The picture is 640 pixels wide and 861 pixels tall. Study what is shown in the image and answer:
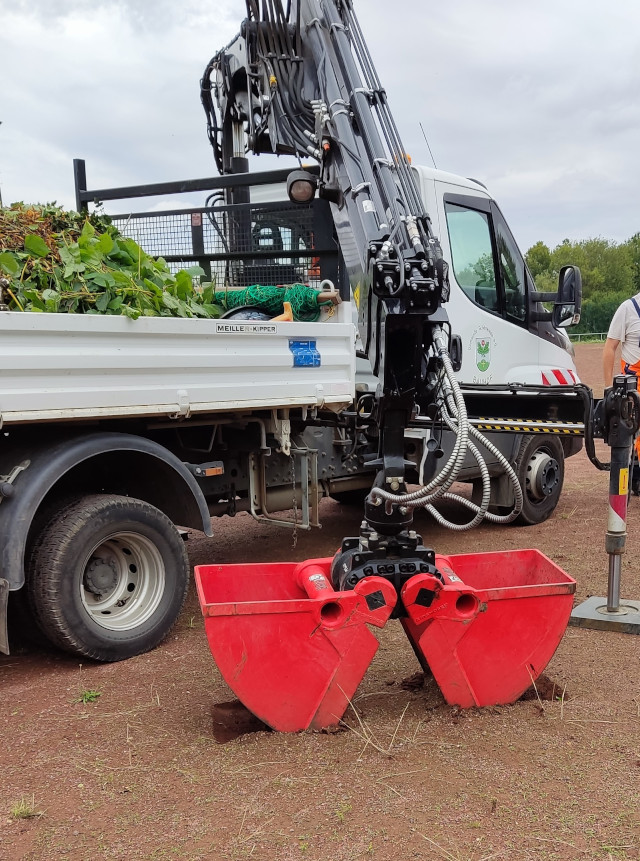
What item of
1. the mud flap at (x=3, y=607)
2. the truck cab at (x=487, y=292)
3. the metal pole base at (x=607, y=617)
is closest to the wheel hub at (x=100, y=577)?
the mud flap at (x=3, y=607)

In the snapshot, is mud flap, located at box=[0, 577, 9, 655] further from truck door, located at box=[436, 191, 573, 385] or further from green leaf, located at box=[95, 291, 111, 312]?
truck door, located at box=[436, 191, 573, 385]

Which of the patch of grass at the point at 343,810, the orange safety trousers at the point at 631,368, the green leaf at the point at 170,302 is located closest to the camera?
the patch of grass at the point at 343,810

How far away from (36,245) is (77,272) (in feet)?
0.85

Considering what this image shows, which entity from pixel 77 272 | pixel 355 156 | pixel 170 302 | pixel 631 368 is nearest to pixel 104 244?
pixel 77 272

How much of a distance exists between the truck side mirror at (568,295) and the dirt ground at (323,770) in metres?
2.83

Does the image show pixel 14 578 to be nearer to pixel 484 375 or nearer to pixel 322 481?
pixel 322 481

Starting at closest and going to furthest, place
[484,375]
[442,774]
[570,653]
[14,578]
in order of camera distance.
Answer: [442,774] → [14,578] → [570,653] → [484,375]

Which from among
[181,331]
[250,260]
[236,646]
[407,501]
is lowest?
[236,646]

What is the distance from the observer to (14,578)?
3.78 metres

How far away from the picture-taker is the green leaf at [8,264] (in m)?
4.23

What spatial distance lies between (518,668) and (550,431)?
1.47 meters

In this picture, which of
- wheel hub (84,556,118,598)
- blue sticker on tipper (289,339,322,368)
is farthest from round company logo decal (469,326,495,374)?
wheel hub (84,556,118,598)

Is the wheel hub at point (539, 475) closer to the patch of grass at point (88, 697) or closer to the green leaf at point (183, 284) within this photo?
the green leaf at point (183, 284)

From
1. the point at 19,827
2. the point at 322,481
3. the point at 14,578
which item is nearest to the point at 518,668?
the point at 19,827
